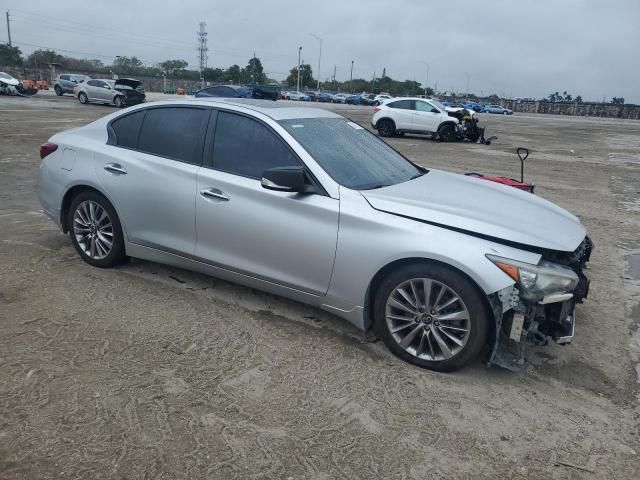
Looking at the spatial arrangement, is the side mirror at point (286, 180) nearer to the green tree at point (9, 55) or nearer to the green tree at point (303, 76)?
the green tree at point (9, 55)

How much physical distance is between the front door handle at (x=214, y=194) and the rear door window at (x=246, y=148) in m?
0.18

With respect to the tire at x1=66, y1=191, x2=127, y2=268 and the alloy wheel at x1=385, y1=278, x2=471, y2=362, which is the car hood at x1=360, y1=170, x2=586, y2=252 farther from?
the tire at x1=66, y1=191, x2=127, y2=268

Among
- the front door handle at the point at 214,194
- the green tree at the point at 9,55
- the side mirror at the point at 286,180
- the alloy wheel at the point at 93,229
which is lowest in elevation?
the alloy wheel at the point at 93,229

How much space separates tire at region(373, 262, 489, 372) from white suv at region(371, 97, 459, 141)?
18377 millimetres

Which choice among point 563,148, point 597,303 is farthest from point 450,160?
point 597,303

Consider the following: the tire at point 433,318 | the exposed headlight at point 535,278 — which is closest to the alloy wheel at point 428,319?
the tire at point 433,318

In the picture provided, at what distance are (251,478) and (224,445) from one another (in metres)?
0.27

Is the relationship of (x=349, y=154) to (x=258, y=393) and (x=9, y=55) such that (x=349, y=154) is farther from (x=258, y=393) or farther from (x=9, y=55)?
(x=9, y=55)

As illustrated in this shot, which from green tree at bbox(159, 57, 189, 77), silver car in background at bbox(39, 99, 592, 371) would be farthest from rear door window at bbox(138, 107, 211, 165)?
green tree at bbox(159, 57, 189, 77)

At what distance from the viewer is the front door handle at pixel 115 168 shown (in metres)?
4.46

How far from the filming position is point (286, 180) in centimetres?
354

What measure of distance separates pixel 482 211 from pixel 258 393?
1874 mm

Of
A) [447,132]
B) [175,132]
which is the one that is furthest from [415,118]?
[175,132]

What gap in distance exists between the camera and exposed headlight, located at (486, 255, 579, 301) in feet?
10.1
